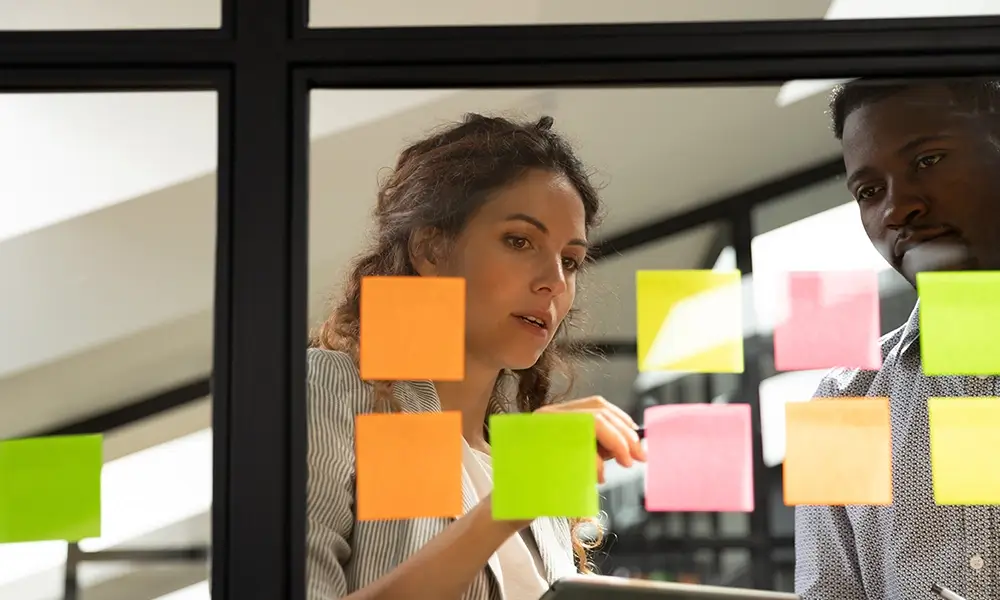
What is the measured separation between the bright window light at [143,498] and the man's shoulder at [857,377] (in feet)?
2.70

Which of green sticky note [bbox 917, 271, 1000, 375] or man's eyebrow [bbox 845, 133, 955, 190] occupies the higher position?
man's eyebrow [bbox 845, 133, 955, 190]

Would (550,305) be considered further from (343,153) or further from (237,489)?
(237,489)

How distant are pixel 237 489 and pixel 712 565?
2.03 ft

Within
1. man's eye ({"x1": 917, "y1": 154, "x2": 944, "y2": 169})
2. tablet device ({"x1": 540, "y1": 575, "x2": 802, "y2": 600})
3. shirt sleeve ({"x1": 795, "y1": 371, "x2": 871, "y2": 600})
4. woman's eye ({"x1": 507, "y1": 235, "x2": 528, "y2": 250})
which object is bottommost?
tablet device ({"x1": 540, "y1": 575, "x2": 802, "y2": 600})

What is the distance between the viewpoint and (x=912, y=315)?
139cm

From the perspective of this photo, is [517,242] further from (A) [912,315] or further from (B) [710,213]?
(A) [912,315]

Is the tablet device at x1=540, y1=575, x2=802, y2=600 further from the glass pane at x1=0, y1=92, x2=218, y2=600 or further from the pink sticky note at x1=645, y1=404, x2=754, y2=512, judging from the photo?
the glass pane at x1=0, y1=92, x2=218, y2=600

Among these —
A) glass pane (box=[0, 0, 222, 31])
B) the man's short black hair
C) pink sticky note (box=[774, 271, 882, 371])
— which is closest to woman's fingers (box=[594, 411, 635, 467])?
pink sticky note (box=[774, 271, 882, 371])

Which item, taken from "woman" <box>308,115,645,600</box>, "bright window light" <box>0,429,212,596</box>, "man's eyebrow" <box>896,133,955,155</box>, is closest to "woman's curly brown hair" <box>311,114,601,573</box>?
"woman" <box>308,115,645,600</box>

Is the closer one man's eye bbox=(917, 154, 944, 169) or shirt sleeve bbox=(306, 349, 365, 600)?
shirt sleeve bbox=(306, 349, 365, 600)

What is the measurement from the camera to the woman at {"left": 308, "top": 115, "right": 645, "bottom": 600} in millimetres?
1364

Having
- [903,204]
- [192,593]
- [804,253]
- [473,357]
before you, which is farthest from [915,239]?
[192,593]

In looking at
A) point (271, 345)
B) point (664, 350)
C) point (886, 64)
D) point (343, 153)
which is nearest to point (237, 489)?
point (271, 345)

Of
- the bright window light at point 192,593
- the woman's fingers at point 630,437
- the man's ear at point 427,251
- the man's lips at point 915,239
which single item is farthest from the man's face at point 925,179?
the bright window light at point 192,593
